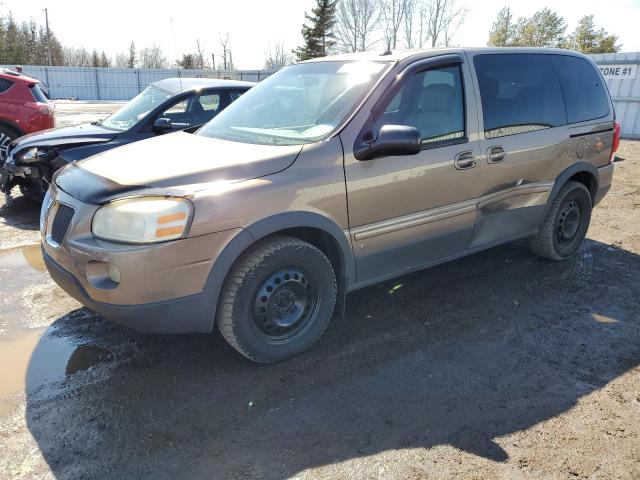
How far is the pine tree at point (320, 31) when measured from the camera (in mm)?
47406

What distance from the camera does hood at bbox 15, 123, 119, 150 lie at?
245 inches

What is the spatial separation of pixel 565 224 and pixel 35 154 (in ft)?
19.8

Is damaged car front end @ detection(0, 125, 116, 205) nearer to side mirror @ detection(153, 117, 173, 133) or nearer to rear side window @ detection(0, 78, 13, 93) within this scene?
side mirror @ detection(153, 117, 173, 133)

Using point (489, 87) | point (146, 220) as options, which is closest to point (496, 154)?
point (489, 87)

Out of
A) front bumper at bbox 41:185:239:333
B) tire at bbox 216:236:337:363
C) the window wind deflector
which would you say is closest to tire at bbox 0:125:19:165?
front bumper at bbox 41:185:239:333

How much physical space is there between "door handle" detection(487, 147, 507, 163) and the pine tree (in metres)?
46.0

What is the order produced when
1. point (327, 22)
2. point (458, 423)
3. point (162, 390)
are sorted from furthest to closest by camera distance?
point (327, 22), point (162, 390), point (458, 423)

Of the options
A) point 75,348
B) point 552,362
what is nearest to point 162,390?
point 75,348

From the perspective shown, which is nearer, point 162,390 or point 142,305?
point 142,305

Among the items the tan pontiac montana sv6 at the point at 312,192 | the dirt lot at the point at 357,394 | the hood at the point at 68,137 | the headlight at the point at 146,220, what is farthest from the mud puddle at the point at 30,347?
the hood at the point at 68,137

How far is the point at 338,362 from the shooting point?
10.8 feet

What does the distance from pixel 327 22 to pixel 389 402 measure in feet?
162

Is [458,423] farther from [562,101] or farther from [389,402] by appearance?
[562,101]

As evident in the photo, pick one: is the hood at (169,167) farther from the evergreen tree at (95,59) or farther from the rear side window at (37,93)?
the evergreen tree at (95,59)
